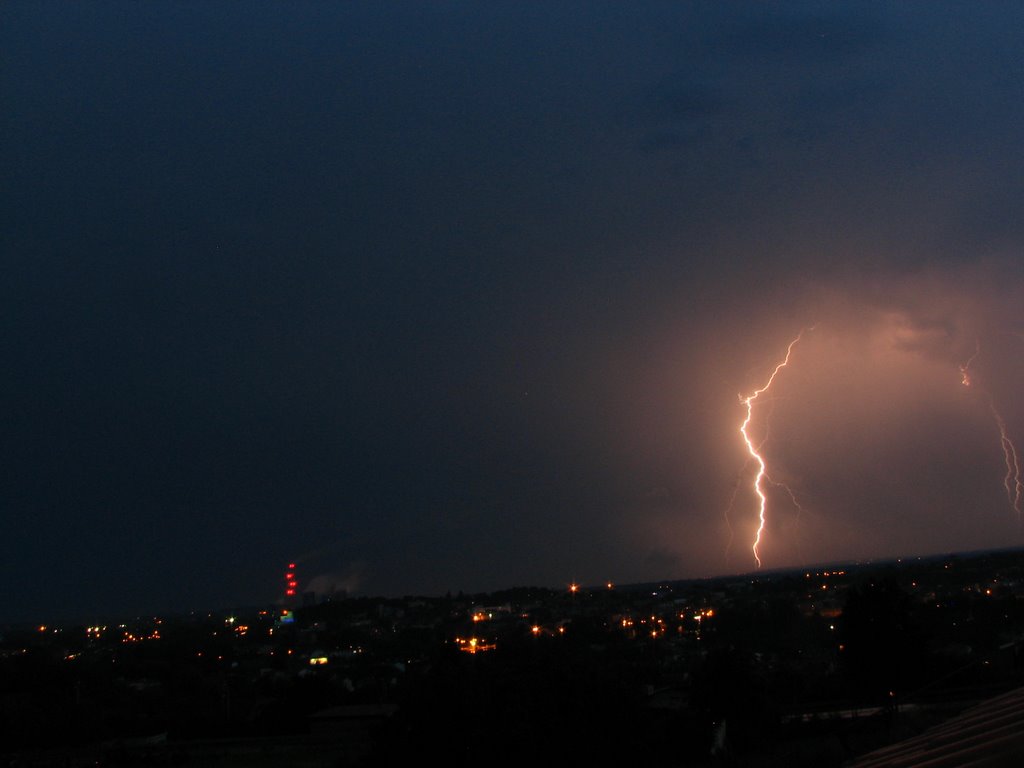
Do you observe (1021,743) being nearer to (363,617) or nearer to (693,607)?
(693,607)

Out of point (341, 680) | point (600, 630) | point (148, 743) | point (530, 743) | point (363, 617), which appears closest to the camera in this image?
point (530, 743)

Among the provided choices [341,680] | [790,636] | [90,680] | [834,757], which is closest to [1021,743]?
[834,757]

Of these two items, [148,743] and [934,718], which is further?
[148,743]

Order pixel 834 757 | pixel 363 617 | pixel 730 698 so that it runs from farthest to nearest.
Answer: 1. pixel 363 617
2. pixel 730 698
3. pixel 834 757

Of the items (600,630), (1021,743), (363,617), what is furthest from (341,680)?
(363,617)

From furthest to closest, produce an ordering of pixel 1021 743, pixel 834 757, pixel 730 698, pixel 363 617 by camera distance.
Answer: pixel 363 617 < pixel 730 698 < pixel 834 757 < pixel 1021 743

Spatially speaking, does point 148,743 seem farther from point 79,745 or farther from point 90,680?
point 90,680

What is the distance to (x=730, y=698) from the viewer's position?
23.0 m

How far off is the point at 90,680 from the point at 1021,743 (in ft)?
135

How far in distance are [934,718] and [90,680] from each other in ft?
110

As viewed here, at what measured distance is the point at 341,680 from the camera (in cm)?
3778

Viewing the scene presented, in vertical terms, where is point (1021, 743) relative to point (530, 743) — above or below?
above

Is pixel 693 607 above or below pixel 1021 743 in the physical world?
below

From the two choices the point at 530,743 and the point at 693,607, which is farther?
the point at 693,607
